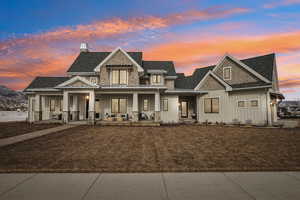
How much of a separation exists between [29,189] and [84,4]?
62.8ft

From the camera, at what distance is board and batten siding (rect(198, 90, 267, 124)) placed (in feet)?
58.3

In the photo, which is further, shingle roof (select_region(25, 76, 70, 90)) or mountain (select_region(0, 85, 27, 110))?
mountain (select_region(0, 85, 27, 110))

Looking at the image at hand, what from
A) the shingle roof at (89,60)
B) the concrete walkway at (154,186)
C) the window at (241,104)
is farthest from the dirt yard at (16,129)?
the window at (241,104)

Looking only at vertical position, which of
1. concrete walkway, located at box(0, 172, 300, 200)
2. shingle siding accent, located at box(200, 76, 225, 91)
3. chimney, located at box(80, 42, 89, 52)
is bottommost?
concrete walkway, located at box(0, 172, 300, 200)

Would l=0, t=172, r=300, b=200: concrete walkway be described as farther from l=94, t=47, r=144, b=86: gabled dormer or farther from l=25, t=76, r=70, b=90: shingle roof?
l=25, t=76, r=70, b=90: shingle roof

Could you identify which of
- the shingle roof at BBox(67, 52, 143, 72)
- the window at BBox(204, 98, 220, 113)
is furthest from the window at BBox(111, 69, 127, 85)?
the window at BBox(204, 98, 220, 113)

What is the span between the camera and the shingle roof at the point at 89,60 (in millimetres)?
22062

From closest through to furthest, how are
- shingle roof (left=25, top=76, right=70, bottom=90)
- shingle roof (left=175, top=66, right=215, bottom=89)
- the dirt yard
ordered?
the dirt yard, shingle roof (left=175, top=66, right=215, bottom=89), shingle roof (left=25, top=76, right=70, bottom=90)

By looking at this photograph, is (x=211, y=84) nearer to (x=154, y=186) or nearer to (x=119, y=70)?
(x=119, y=70)

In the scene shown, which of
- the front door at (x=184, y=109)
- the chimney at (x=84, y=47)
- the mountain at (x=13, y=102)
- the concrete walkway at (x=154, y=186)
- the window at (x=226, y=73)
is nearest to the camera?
the concrete walkway at (x=154, y=186)

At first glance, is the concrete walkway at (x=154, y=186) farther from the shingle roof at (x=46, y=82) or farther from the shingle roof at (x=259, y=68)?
the shingle roof at (x=46, y=82)

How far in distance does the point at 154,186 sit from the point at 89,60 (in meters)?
22.2

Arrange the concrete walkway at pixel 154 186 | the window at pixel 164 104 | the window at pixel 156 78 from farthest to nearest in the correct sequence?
the window at pixel 156 78
the window at pixel 164 104
the concrete walkway at pixel 154 186

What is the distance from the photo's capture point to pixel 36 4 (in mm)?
19688
